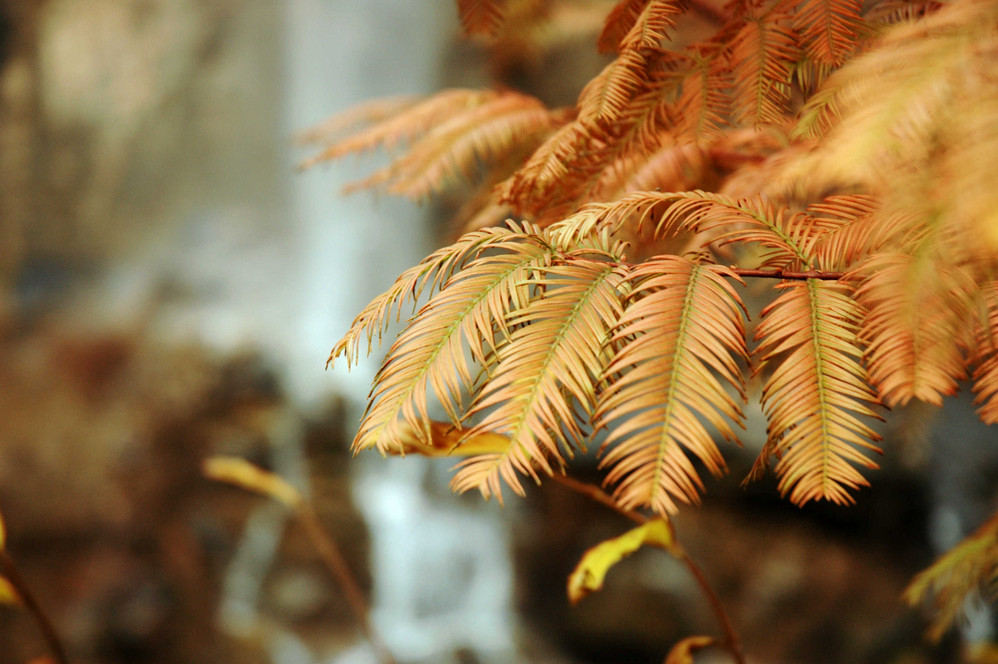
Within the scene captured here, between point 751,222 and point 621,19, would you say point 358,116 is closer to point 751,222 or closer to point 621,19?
point 621,19

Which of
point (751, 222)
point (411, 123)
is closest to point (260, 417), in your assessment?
point (411, 123)

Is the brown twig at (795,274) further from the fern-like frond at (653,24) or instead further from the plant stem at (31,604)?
the plant stem at (31,604)

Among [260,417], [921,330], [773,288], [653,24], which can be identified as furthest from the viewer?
[260,417]

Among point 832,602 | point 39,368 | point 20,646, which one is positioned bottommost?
point 20,646

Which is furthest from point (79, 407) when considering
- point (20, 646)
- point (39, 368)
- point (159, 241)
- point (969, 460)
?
point (969, 460)

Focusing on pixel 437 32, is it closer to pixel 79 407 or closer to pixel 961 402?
pixel 79 407

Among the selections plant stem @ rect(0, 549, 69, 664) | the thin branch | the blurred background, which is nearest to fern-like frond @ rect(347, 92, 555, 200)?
the thin branch

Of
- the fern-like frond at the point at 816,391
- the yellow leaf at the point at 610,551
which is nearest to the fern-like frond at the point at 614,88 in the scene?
the fern-like frond at the point at 816,391
